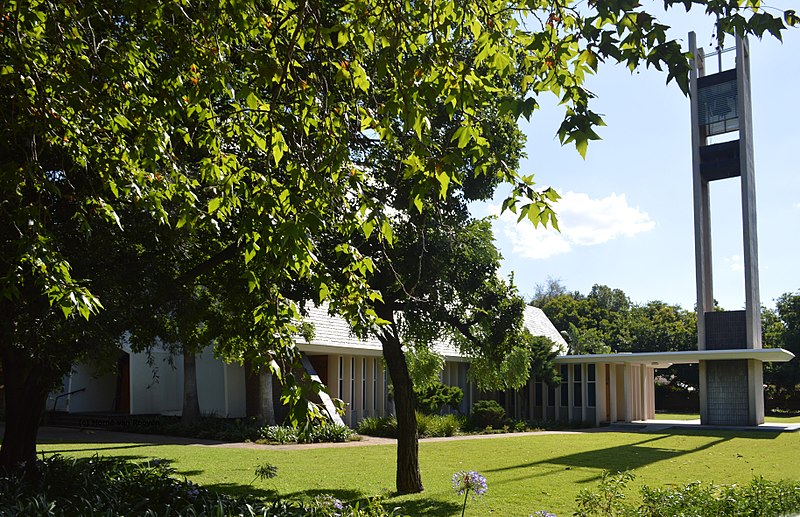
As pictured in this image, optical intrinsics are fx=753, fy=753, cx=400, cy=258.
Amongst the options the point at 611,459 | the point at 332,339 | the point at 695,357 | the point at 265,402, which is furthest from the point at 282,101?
the point at 695,357

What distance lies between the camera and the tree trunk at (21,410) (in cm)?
1000

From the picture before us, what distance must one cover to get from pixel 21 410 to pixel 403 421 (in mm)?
5693

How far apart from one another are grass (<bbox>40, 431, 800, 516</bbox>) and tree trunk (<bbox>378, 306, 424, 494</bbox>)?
36 centimetres

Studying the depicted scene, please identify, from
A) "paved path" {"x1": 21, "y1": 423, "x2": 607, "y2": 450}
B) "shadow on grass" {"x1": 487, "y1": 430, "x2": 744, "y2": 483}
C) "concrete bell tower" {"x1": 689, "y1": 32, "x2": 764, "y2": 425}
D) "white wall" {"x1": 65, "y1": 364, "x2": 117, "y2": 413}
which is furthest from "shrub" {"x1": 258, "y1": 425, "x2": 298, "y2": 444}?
"concrete bell tower" {"x1": 689, "y1": 32, "x2": 764, "y2": 425}

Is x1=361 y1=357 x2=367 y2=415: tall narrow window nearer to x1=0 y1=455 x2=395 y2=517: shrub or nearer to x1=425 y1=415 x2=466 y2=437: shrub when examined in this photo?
x1=425 y1=415 x2=466 y2=437: shrub

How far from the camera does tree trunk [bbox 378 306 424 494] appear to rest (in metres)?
12.1

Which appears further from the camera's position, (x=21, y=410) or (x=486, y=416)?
(x=486, y=416)

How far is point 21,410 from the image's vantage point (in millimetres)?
10211

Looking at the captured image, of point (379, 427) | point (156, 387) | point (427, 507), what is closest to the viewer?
point (427, 507)

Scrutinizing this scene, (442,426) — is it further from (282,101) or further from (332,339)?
(282,101)

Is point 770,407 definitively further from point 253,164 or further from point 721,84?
point 253,164

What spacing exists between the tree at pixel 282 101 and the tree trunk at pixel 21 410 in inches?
92.5

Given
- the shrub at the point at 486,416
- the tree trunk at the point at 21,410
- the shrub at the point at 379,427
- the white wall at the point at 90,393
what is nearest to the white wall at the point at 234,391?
the shrub at the point at 379,427

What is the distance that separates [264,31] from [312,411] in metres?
3.51
